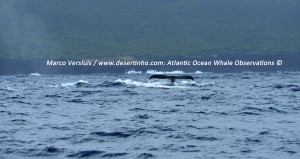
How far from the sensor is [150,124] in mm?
26922

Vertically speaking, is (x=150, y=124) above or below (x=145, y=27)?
below

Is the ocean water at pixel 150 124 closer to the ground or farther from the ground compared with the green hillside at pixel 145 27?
closer to the ground

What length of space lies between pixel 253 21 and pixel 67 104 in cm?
9501

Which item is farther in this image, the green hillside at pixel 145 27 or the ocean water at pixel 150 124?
the green hillside at pixel 145 27

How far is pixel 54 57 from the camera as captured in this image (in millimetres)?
89625

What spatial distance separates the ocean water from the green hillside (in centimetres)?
5389

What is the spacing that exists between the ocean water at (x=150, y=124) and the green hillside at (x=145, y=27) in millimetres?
53890

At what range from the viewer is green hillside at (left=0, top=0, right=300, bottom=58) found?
99562mm

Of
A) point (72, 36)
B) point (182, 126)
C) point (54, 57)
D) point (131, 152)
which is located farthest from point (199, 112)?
point (72, 36)

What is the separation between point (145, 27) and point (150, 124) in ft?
300

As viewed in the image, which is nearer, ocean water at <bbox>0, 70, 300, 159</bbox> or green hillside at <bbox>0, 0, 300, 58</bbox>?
ocean water at <bbox>0, 70, 300, 159</bbox>

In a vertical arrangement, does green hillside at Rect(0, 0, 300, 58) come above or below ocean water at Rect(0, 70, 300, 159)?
above

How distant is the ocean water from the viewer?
20.8 meters

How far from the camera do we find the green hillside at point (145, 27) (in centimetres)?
9956
